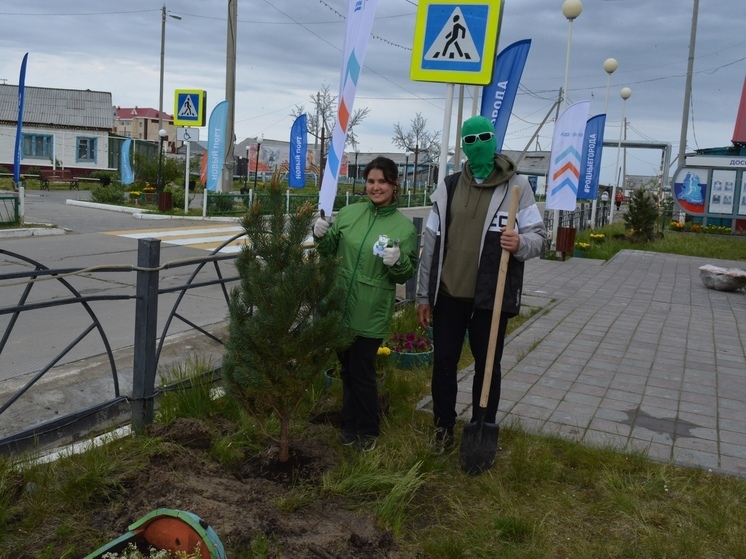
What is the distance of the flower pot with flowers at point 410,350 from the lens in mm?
5801

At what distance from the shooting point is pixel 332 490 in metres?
3.40

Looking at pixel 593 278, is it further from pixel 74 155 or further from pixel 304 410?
pixel 74 155

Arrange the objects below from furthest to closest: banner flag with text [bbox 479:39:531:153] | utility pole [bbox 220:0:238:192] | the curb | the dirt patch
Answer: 1. utility pole [bbox 220:0:238:192]
2. the curb
3. banner flag with text [bbox 479:39:531:153]
4. the dirt patch

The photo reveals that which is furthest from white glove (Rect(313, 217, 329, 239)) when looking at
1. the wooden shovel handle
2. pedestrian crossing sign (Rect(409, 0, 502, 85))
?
pedestrian crossing sign (Rect(409, 0, 502, 85))

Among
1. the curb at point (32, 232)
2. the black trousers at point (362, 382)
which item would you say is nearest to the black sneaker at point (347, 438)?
the black trousers at point (362, 382)

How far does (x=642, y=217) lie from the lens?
808 inches

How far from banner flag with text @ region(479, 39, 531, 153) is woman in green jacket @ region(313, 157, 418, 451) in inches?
164

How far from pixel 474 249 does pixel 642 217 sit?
18.3 m

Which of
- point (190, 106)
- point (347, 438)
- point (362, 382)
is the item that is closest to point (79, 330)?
point (347, 438)

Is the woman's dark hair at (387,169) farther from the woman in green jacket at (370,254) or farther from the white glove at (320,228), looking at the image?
the white glove at (320,228)

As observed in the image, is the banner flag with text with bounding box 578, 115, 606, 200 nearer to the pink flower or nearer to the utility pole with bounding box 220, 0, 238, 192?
the utility pole with bounding box 220, 0, 238, 192

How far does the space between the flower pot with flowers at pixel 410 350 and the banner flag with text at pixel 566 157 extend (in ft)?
30.8

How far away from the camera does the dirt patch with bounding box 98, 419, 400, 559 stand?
289 centimetres

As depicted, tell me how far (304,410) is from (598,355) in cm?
356
